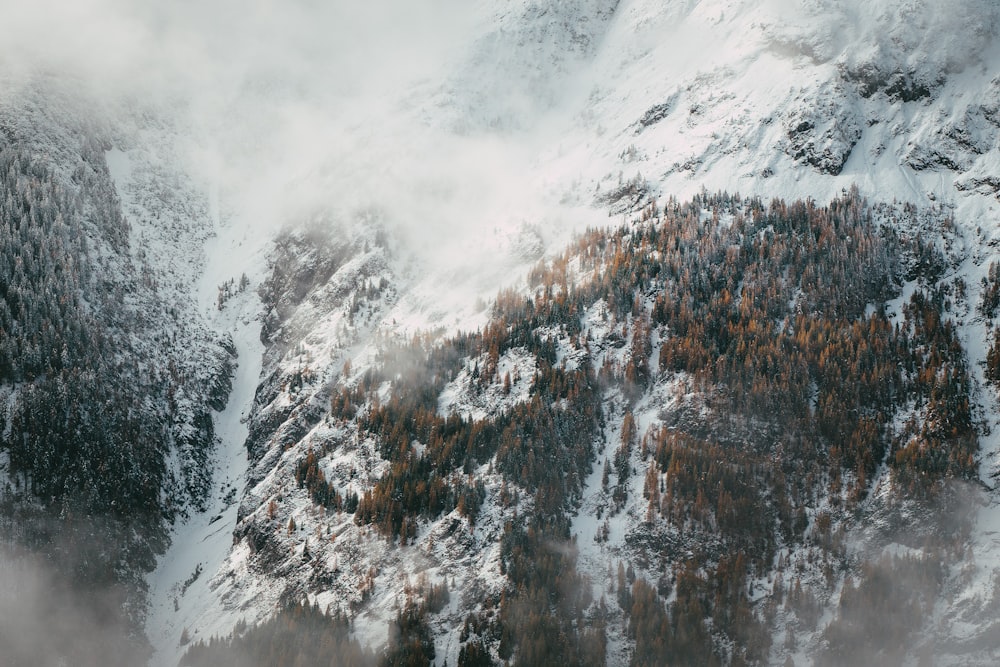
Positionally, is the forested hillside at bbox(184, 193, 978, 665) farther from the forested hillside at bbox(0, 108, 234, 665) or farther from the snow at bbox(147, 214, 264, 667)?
the forested hillside at bbox(0, 108, 234, 665)

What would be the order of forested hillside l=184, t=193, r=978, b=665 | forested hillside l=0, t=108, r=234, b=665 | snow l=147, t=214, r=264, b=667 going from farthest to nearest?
forested hillside l=0, t=108, r=234, b=665
snow l=147, t=214, r=264, b=667
forested hillside l=184, t=193, r=978, b=665

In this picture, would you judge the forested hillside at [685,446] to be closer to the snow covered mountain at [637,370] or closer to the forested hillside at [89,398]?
the snow covered mountain at [637,370]

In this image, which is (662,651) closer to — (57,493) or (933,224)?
(933,224)

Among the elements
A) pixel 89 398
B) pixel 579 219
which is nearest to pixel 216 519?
pixel 89 398

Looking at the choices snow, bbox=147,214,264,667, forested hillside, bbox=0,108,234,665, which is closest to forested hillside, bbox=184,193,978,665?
snow, bbox=147,214,264,667

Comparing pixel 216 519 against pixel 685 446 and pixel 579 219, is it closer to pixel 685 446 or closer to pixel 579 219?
pixel 685 446

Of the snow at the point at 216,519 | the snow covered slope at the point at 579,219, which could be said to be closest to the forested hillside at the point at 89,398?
the snow at the point at 216,519

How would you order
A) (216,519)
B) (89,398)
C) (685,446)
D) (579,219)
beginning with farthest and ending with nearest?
(579,219) → (216,519) → (89,398) → (685,446)

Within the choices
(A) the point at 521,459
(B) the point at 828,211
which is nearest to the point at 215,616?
(A) the point at 521,459
